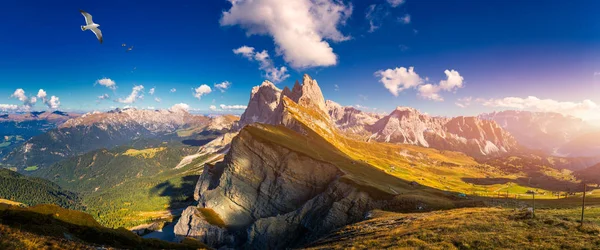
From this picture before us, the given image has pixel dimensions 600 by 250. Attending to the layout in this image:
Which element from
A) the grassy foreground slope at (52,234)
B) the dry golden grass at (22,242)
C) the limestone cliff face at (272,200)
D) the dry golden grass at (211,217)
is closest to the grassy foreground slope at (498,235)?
the dry golden grass at (22,242)

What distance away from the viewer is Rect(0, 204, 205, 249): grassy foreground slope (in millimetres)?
23984

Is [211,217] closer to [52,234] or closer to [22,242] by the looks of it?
[52,234]

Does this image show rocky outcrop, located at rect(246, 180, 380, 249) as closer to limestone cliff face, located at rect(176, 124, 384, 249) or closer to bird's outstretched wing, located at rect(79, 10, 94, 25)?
limestone cliff face, located at rect(176, 124, 384, 249)

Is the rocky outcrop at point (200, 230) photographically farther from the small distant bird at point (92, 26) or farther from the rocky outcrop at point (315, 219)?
the small distant bird at point (92, 26)

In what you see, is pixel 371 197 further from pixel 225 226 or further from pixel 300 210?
pixel 225 226

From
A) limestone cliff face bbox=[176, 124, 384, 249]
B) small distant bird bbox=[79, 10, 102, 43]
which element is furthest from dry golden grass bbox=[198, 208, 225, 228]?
small distant bird bbox=[79, 10, 102, 43]

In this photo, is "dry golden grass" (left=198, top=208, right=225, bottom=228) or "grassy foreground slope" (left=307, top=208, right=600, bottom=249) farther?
"dry golden grass" (left=198, top=208, right=225, bottom=228)

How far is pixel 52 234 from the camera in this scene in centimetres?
3834

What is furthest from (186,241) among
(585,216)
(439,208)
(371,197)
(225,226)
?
(585,216)

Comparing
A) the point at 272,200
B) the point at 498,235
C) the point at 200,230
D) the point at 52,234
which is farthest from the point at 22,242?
the point at 272,200

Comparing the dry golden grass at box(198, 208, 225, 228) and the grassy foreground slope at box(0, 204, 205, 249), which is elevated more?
the grassy foreground slope at box(0, 204, 205, 249)

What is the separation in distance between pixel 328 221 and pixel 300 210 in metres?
18.0

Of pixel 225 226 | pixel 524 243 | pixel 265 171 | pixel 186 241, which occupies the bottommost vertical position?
pixel 225 226

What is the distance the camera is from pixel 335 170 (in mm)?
113688
